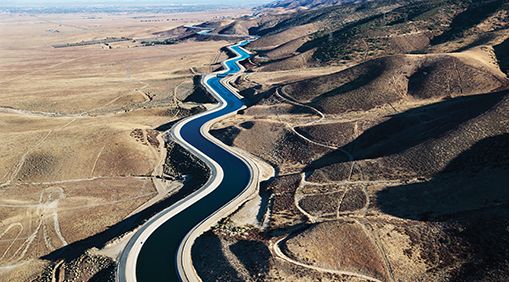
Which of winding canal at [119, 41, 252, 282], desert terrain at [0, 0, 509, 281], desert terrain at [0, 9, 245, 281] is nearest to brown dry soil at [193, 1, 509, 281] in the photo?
desert terrain at [0, 0, 509, 281]

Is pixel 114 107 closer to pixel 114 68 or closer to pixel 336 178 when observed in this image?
pixel 114 68

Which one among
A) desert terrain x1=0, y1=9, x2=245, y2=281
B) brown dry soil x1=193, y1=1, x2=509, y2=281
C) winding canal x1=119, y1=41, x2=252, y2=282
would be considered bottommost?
desert terrain x1=0, y1=9, x2=245, y2=281

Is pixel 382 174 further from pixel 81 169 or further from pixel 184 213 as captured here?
pixel 81 169

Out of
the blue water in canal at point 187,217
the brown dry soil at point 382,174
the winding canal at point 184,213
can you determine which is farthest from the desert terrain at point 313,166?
the blue water in canal at point 187,217

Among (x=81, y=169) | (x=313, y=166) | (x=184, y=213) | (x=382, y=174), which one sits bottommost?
(x=81, y=169)

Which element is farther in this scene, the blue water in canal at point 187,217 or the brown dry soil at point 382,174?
the blue water in canal at point 187,217

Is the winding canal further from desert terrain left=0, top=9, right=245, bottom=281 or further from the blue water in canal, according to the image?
desert terrain left=0, top=9, right=245, bottom=281

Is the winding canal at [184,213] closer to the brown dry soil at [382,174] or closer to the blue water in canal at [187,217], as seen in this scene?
the blue water in canal at [187,217]

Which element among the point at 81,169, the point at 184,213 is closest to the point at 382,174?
the point at 184,213
